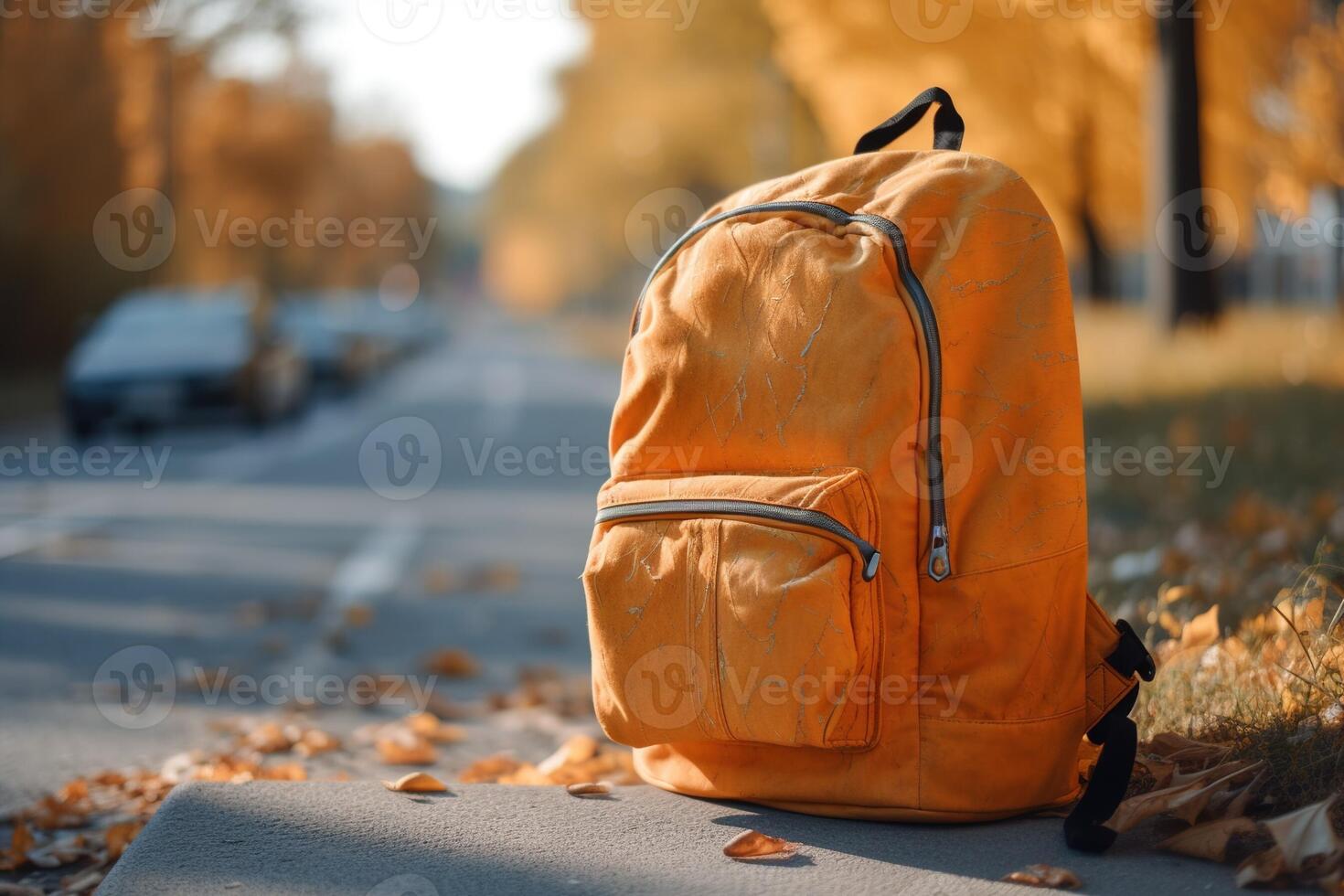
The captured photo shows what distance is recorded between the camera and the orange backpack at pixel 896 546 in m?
2.66

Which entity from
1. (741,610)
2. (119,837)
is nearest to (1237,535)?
(741,610)

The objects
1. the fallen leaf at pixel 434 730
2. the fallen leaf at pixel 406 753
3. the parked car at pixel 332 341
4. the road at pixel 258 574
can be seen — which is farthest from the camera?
the parked car at pixel 332 341

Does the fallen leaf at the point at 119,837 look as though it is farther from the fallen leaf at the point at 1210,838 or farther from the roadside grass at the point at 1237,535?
the roadside grass at the point at 1237,535

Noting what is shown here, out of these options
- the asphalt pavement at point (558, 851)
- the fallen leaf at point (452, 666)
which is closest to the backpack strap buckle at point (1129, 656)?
the asphalt pavement at point (558, 851)

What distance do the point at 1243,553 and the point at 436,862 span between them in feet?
12.7

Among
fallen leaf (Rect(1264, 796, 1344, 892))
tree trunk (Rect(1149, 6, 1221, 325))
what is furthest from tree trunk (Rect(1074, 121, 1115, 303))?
fallen leaf (Rect(1264, 796, 1344, 892))

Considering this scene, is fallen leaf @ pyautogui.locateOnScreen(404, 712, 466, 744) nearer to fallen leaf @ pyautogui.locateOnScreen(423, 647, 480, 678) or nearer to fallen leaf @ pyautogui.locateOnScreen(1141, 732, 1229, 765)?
fallen leaf @ pyautogui.locateOnScreen(423, 647, 480, 678)

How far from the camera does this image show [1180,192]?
1022cm

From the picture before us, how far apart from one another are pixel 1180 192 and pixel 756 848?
8.76 metres

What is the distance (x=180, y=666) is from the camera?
5.43 m

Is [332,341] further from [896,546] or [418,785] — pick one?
[896,546]

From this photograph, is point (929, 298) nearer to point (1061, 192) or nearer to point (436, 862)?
point (436, 862)

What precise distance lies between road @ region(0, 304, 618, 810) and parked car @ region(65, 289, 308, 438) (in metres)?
0.41

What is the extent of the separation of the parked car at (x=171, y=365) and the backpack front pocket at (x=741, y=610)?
13302 mm
